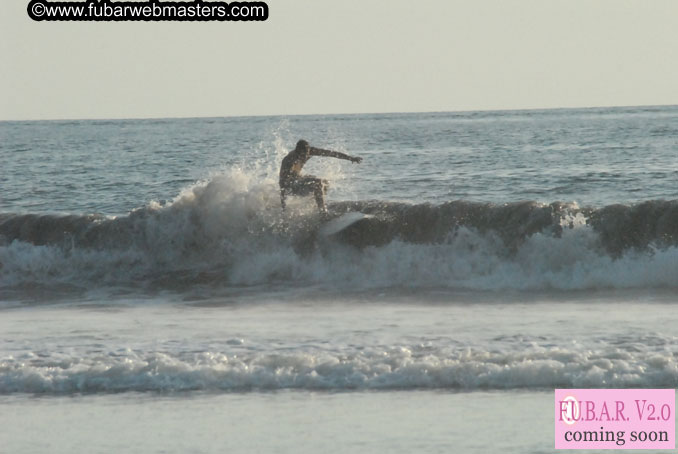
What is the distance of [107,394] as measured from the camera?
9297 millimetres

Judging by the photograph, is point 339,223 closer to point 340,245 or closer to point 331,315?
point 340,245

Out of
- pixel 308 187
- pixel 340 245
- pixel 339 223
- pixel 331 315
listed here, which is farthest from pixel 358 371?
pixel 339 223

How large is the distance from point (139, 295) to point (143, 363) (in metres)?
6.39

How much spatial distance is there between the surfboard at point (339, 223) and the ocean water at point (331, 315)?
0.18 m

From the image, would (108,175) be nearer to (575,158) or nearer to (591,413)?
(575,158)

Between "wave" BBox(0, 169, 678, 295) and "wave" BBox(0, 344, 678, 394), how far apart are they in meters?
5.92

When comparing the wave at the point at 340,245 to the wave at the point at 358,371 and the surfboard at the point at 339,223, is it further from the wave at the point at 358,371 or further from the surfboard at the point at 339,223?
the wave at the point at 358,371

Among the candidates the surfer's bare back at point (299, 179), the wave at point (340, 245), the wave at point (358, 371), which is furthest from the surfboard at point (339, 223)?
the wave at point (358, 371)

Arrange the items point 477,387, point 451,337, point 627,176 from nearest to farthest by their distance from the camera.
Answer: point 477,387
point 451,337
point 627,176

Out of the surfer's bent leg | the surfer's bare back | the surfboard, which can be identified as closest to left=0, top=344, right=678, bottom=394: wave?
the surfer's bare back

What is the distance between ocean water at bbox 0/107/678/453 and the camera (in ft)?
27.0

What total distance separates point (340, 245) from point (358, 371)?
8095 mm

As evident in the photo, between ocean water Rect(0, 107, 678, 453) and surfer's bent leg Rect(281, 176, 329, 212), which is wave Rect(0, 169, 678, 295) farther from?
surfer's bent leg Rect(281, 176, 329, 212)

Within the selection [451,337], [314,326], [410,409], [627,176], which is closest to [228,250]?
[314,326]
